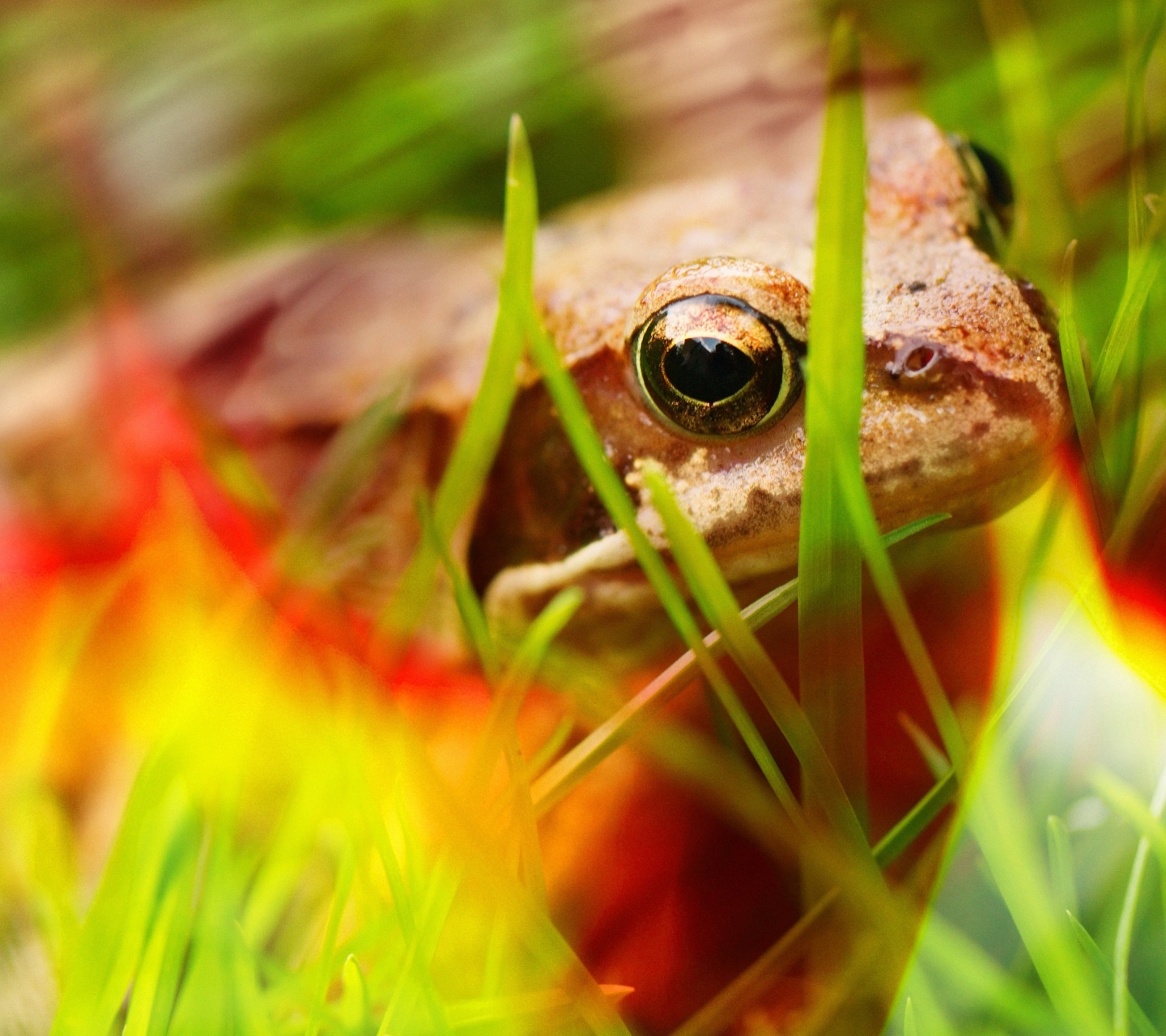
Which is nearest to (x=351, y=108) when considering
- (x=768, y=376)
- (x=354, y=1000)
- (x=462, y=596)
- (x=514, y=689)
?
(x=768, y=376)

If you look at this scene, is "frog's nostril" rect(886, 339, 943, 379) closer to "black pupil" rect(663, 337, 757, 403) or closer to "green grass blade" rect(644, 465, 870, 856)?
"black pupil" rect(663, 337, 757, 403)

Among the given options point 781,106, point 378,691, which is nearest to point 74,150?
point 781,106

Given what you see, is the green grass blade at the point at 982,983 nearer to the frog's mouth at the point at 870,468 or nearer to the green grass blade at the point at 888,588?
the green grass blade at the point at 888,588

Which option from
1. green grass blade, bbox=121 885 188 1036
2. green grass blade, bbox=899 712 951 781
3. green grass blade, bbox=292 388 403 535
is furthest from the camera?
green grass blade, bbox=292 388 403 535

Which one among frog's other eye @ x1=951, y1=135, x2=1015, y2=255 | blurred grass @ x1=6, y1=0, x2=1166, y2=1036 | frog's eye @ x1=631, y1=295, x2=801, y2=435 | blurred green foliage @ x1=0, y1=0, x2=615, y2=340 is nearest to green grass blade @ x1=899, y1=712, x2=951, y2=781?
blurred grass @ x1=6, y1=0, x2=1166, y2=1036

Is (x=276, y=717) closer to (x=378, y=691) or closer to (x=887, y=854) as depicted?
(x=378, y=691)

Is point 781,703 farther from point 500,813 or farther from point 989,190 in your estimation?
point 989,190

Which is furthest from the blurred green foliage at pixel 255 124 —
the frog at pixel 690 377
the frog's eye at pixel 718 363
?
the frog's eye at pixel 718 363
